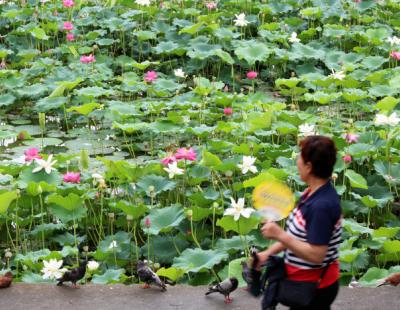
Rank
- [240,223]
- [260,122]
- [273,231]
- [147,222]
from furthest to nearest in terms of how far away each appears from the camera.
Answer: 1. [260,122]
2. [147,222]
3. [240,223]
4. [273,231]

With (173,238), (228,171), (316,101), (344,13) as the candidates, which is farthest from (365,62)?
(173,238)

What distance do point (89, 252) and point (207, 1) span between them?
441 cm

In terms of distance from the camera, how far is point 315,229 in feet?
7.22

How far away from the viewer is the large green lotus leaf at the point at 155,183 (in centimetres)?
420

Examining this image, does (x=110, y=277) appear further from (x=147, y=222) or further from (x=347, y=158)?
(x=347, y=158)

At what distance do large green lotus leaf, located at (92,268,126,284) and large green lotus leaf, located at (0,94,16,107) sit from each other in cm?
253

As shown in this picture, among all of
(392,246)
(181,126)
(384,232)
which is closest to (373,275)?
(392,246)

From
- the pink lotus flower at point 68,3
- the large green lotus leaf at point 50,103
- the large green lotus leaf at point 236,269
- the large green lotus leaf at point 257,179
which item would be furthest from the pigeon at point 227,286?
the pink lotus flower at point 68,3

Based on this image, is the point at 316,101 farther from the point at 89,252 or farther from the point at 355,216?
the point at 89,252

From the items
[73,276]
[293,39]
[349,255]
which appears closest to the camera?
[73,276]

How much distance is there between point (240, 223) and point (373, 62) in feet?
9.96

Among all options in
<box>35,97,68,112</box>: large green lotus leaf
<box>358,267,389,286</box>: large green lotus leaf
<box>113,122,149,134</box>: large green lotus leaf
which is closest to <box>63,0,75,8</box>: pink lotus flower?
<box>35,97,68,112</box>: large green lotus leaf

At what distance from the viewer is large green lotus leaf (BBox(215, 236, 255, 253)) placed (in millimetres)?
3707

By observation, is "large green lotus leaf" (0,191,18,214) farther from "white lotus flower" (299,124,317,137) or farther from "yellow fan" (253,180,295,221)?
"yellow fan" (253,180,295,221)
